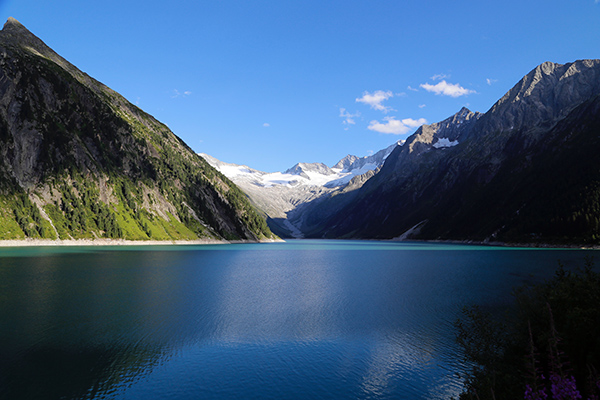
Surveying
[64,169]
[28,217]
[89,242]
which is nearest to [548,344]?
[28,217]

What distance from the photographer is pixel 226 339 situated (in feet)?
88.7

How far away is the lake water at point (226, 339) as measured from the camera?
18766 mm

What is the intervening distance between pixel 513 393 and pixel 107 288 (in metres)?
47.2

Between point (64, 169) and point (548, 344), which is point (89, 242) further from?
point (548, 344)

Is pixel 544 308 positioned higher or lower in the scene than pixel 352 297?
higher

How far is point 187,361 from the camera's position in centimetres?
2230

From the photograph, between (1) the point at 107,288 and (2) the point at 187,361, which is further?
(1) the point at 107,288

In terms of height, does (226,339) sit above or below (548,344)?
below

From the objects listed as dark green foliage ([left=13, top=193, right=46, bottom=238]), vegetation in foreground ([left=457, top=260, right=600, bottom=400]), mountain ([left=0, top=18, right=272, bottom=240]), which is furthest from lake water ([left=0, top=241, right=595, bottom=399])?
mountain ([left=0, top=18, right=272, bottom=240])

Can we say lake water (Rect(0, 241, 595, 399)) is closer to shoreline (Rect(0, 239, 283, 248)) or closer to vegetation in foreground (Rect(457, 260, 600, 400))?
vegetation in foreground (Rect(457, 260, 600, 400))

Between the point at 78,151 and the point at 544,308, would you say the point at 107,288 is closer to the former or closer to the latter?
the point at 544,308

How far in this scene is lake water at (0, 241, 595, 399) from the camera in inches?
739

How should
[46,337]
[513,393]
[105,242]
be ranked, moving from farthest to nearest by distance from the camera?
[105,242] < [46,337] < [513,393]

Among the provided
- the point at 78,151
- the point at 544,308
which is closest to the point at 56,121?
the point at 78,151
